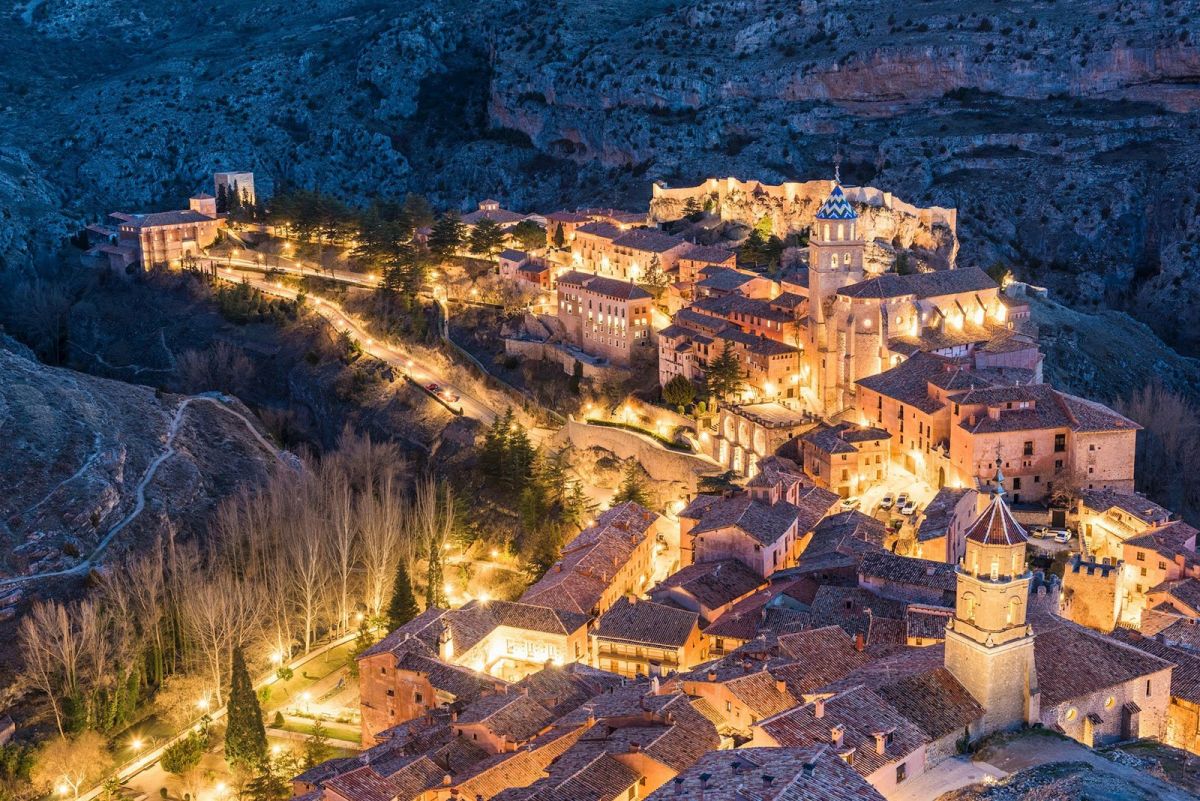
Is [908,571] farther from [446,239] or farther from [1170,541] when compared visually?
[446,239]

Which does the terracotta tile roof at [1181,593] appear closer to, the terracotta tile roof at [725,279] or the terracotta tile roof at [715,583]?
the terracotta tile roof at [715,583]

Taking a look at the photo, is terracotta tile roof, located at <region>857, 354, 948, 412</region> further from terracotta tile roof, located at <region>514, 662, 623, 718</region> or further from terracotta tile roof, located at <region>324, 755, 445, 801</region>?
terracotta tile roof, located at <region>324, 755, 445, 801</region>

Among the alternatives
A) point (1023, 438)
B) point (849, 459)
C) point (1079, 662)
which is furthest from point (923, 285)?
point (1079, 662)

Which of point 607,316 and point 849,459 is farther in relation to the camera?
point 607,316

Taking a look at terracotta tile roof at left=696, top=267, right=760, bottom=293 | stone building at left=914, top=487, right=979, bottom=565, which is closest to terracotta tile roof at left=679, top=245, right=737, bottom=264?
terracotta tile roof at left=696, top=267, right=760, bottom=293

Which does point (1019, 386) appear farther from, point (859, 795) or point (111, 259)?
point (111, 259)
